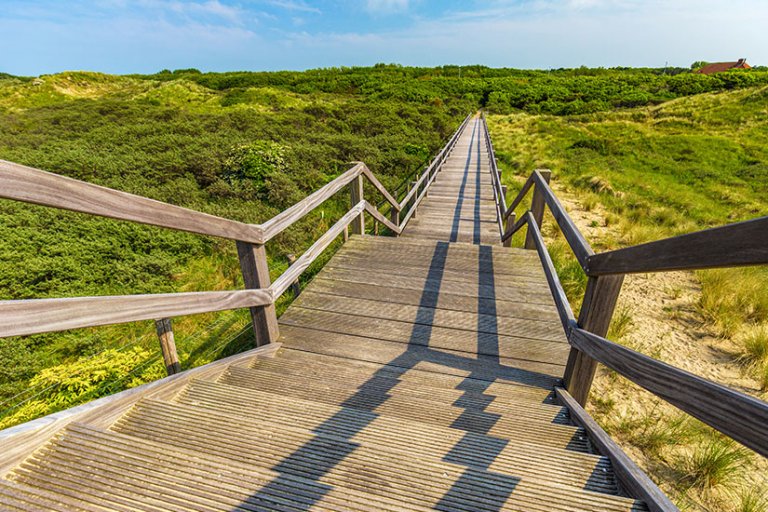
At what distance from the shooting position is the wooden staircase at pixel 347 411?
1023mm

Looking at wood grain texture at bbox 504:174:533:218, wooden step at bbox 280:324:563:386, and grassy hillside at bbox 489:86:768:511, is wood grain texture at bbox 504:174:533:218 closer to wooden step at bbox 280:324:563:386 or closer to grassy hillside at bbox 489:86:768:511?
grassy hillside at bbox 489:86:768:511

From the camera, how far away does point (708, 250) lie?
3.02 ft

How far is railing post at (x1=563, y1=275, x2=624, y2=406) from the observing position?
161cm

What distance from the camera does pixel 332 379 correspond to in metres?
2.19

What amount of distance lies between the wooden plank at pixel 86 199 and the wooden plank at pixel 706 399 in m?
1.76

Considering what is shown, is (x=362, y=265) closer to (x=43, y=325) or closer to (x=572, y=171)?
(x=43, y=325)

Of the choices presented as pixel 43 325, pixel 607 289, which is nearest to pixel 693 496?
pixel 607 289

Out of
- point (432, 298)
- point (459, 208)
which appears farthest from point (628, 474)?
point (459, 208)

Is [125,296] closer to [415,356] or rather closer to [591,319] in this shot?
[415,356]

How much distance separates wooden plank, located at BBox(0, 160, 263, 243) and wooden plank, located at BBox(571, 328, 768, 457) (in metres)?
1.76

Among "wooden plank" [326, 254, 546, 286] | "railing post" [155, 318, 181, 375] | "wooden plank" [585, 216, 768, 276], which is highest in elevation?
"wooden plank" [585, 216, 768, 276]

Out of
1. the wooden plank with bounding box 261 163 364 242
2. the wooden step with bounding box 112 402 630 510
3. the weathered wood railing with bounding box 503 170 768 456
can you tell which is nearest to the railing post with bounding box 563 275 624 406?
the weathered wood railing with bounding box 503 170 768 456

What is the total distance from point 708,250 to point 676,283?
5229 mm

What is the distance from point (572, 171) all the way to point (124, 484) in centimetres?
1536
